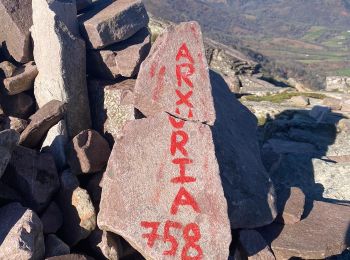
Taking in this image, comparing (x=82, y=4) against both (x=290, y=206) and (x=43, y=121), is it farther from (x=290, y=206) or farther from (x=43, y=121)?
(x=290, y=206)

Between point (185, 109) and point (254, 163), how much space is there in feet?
7.31

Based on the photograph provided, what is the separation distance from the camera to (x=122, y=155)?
621cm

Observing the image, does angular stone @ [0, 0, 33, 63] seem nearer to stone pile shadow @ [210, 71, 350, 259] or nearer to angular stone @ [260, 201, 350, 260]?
stone pile shadow @ [210, 71, 350, 259]

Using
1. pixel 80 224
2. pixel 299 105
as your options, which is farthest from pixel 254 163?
pixel 299 105

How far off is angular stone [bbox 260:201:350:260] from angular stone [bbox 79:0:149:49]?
3999 mm

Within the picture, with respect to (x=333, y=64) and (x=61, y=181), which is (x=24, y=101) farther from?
(x=333, y=64)

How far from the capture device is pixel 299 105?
54.2 feet

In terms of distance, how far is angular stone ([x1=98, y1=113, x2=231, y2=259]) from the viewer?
5945 millimetres

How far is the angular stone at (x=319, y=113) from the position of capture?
14.1 meters

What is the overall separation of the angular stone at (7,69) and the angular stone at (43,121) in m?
0.80

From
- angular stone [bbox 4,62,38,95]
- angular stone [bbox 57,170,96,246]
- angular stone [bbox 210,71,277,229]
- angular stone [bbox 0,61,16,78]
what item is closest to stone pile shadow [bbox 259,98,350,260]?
angular stone [bbox 210,71,277,229]

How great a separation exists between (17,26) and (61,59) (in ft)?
3.35

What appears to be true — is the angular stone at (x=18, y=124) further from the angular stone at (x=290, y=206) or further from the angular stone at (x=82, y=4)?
the angular stone at (x=290, y=206)

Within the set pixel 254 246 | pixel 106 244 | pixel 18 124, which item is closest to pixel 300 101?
pixel 254 246
